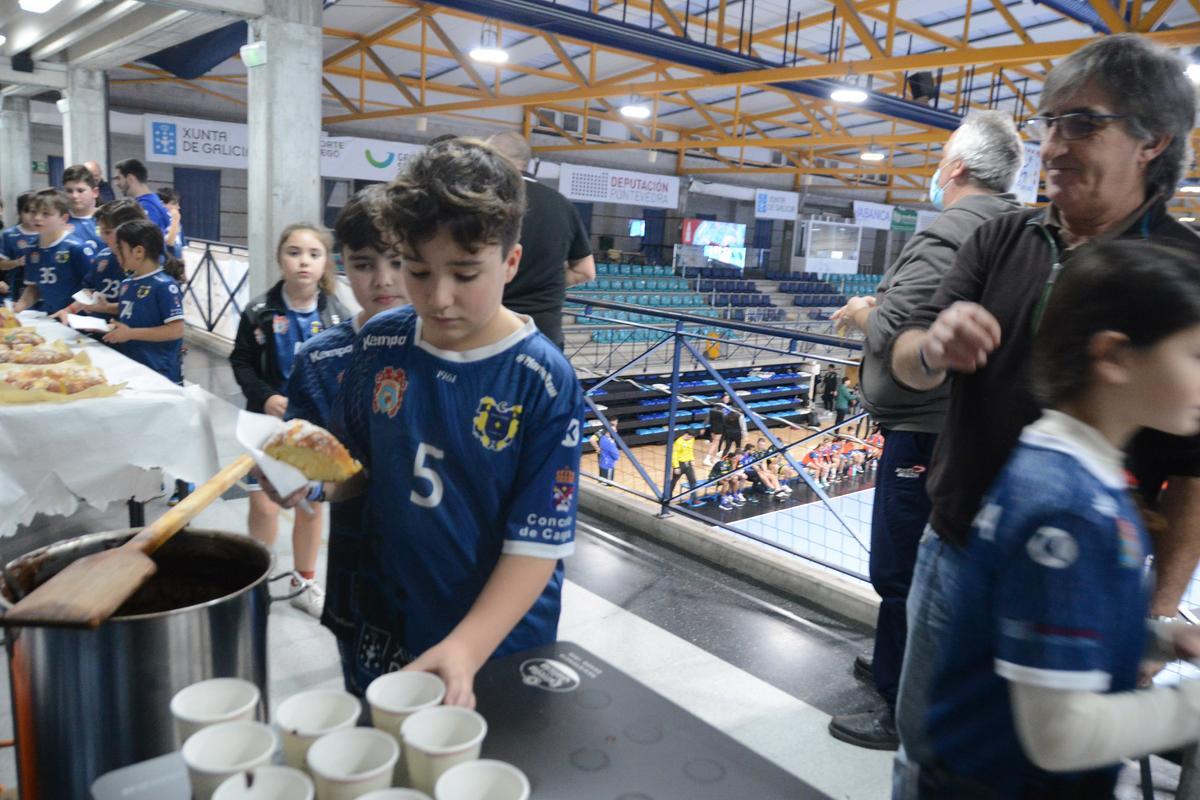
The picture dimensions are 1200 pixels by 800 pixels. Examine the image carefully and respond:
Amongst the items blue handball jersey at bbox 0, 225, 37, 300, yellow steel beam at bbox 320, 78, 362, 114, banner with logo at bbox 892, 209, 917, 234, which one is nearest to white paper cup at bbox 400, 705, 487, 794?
blue handball jersey at bbox 0, 225, 37, 300

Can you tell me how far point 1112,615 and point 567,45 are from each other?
46.1ft

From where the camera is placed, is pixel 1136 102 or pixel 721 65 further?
pixel 721 65

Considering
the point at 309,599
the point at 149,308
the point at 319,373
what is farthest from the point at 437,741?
the point at 149,308

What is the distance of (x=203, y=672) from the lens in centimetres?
112

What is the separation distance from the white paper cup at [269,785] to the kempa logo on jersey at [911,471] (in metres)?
1.65

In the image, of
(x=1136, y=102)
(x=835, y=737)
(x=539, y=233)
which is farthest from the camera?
(x=539, y=233)

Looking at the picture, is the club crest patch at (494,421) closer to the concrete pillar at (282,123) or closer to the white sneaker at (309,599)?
the white sneaker at (309,599)

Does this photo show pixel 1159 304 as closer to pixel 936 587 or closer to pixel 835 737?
pixel 936 587

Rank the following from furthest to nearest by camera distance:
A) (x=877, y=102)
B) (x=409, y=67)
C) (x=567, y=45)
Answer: (x=409, y=67) → (x=567, y=45) → (x=877, y=102)

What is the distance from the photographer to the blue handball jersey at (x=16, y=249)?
4348 mm

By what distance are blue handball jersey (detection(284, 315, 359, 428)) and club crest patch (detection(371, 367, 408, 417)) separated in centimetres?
54

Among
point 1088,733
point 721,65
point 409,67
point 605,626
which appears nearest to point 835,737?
point 605,626

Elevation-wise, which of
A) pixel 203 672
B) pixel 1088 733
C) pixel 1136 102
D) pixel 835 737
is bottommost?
pixel 835 737

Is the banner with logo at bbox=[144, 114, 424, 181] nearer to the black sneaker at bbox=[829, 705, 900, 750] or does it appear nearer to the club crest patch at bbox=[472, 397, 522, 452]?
the black sneaker at bbox=[829, 705, 900, 750]
